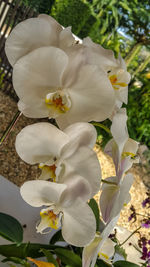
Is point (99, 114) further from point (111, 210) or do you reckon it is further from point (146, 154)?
point (146, 154)

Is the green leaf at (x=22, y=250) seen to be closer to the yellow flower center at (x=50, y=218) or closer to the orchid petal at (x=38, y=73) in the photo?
the yellow flower center at (x=50, y=218)

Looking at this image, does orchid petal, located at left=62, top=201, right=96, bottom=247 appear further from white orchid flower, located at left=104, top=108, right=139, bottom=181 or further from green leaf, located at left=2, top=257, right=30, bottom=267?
green leaf, located at left=2, top=257, right=30, bottom=267

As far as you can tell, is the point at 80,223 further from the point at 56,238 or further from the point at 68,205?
the point at 56,238

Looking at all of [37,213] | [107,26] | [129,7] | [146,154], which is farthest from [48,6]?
[37,213]

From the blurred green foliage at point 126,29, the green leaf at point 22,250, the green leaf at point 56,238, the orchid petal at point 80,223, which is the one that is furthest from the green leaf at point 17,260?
Answer: the blurred green foliage at point 126,29

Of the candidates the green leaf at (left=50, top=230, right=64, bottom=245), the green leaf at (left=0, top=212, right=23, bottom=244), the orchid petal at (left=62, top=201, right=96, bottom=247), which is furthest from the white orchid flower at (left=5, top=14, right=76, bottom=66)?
the green leaf at (left=50, top=230, right=64, bottom=245)
